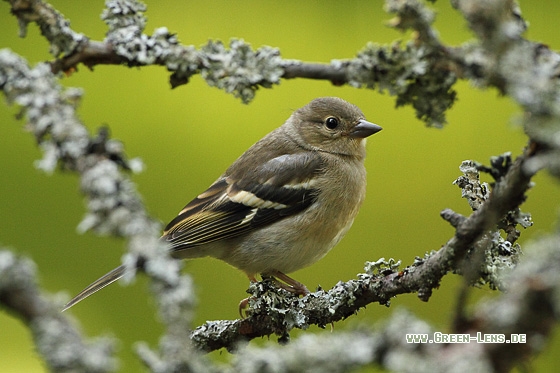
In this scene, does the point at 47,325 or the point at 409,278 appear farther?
the point at 409,278

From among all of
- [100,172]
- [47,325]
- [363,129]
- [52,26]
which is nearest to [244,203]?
[363,129]

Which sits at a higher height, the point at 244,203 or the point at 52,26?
the point at 244,203

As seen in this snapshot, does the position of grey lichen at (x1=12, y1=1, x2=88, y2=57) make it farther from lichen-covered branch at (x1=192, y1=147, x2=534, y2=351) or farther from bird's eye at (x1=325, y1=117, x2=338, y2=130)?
bird's eye at (x1=325, y1=117, x2=338, y2=130)

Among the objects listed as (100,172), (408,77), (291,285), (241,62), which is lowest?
(100,172)

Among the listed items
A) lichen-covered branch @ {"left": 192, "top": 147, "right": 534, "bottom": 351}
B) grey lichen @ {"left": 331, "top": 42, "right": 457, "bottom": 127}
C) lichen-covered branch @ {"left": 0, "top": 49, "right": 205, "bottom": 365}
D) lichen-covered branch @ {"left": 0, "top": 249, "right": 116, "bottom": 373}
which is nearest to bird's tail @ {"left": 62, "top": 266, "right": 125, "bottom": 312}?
lichen-covered branch @ {"left": 192, "top": 147, "right": 534, "bottom": 351}

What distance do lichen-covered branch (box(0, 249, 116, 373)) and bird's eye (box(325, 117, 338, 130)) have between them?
329 centimetres

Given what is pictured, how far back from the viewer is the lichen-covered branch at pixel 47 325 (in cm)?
109

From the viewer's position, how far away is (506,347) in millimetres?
1092

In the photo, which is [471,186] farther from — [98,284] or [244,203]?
[98,284]

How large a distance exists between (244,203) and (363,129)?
89cm

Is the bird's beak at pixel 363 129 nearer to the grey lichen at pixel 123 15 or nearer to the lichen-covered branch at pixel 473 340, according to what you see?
the grey lichen at pixel 123 15

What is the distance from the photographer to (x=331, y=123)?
4.36 metres

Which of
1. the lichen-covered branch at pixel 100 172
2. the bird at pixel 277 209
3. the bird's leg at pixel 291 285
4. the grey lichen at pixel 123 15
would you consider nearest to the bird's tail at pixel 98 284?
the bird at pixel 277 209

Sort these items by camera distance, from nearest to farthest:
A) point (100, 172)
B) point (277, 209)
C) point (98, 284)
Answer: point (100, 172) → point (98, 284) → point (277, 209)
